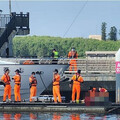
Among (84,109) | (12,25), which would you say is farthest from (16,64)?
(84,109)

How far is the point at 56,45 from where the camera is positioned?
Answer: 457ft

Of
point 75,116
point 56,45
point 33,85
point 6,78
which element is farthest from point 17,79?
point 56,45

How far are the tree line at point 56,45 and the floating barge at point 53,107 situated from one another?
307ft

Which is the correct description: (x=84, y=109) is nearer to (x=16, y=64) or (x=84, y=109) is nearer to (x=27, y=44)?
(x=16, y=64)

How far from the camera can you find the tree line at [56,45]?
131875 millimetres

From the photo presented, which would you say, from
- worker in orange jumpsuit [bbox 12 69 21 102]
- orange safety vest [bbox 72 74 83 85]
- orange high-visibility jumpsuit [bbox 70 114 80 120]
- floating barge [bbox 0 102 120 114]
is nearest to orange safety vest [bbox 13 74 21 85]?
worker in orange jumpsuit [bbox 12 69 21 102]

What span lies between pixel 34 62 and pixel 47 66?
68 centimetres

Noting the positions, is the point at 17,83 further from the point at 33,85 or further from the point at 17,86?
the point at 33,85

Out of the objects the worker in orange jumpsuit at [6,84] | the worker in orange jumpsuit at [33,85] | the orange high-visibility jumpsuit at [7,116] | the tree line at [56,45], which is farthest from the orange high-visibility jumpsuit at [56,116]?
the tree line at [56,45]

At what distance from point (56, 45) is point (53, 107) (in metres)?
106

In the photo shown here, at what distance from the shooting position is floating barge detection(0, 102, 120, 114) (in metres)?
33.0

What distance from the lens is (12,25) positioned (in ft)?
137

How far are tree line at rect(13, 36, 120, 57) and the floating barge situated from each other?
307ft

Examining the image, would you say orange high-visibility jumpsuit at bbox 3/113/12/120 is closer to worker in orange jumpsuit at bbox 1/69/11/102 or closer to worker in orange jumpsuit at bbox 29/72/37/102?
worker in orange jumpsuit at bbox 1/69/11/102
